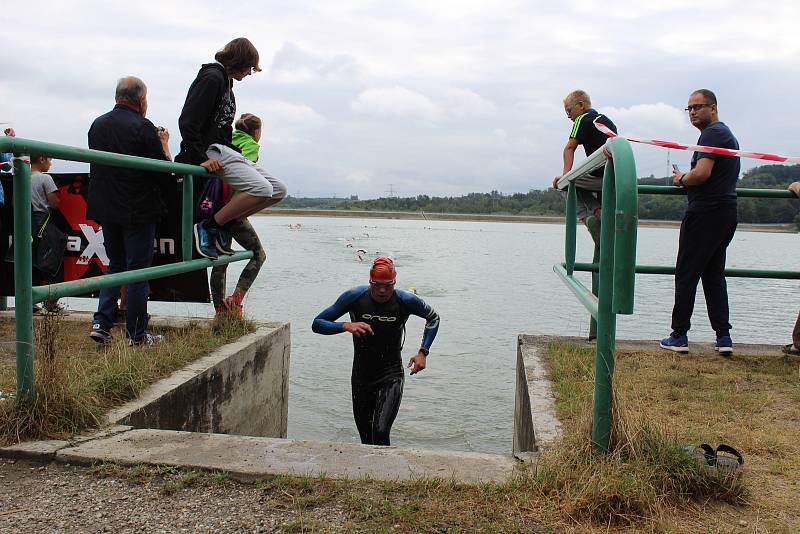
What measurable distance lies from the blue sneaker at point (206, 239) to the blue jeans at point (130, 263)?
499mm

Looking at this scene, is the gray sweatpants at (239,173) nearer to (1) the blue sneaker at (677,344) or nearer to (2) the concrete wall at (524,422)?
(2) the concrete wall at (524,422)

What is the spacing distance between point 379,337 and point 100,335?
2127mm

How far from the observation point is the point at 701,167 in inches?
213

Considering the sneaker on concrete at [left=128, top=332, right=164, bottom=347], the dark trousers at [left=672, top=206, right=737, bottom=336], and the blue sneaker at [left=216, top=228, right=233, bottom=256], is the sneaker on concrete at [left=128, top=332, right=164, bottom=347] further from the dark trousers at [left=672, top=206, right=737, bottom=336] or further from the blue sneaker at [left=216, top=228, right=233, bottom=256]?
the dark trousers at [left=672, top=206, right=737, bottom=336]

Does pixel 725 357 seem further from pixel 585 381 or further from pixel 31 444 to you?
pixel 31 444

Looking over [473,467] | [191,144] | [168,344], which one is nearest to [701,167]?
[473,467]

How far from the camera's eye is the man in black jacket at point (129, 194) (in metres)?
5.09

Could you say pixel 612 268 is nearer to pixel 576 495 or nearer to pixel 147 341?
pixel 576 495

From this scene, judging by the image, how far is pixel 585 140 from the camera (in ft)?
20.7

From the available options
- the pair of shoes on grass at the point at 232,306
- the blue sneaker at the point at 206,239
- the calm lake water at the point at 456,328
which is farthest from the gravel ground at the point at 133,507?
the calm lake water at the point at 456,328

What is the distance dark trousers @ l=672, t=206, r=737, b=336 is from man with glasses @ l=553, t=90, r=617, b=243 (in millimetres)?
677

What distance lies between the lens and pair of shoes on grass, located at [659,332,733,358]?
18.5 feet

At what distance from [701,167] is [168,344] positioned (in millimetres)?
4098

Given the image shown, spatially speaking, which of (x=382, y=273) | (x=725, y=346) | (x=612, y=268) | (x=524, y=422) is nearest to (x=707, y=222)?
(x=725, y=346)
